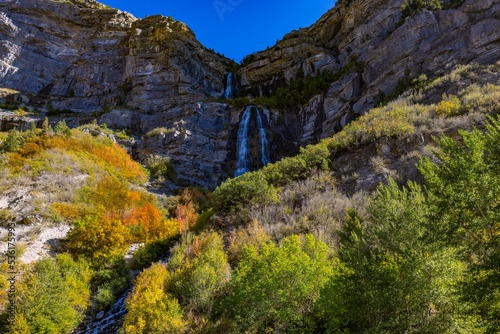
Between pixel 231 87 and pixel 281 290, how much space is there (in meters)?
36.2

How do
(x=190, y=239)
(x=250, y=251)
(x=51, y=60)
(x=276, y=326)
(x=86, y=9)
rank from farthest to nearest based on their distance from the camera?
(x=86, y=9) < (x=51, y=60) < (x=190, y=239) < (x=250, y=251) < (x=276, y=326)

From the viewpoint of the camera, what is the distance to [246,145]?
1038 inches

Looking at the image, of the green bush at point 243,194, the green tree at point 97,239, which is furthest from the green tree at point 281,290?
the green tree at point 97,239

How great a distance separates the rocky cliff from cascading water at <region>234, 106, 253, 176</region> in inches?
27.3

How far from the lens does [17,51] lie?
33.5 metres

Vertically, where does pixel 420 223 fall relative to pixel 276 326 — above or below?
above

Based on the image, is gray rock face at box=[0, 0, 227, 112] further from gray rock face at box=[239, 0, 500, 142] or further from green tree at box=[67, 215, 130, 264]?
green tree at box=[67, 215, 130, 264]

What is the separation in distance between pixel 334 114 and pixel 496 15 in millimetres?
12711

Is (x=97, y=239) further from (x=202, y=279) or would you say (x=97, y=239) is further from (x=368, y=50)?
(x=368, y=50)

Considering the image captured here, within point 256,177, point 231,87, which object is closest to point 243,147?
point 256,177

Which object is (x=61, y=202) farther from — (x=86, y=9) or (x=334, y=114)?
(x=86, y=9)

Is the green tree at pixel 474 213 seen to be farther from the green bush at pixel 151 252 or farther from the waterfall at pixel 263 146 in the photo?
the waterfall at pixel 263 146

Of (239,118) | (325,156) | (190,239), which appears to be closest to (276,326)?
(190,239)

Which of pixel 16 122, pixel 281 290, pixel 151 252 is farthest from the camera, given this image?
pixel 16 122
